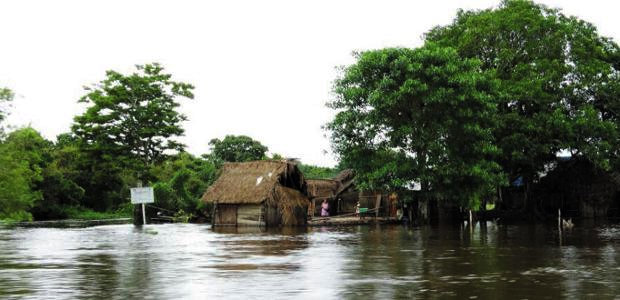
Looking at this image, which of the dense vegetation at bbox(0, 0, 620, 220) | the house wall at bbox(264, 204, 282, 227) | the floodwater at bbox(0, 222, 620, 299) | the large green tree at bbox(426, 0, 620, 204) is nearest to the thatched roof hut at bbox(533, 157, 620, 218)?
the dense vegetation at bbox(0, 0, 620, 220)

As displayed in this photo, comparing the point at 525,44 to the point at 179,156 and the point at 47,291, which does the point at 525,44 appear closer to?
the point at 47,291

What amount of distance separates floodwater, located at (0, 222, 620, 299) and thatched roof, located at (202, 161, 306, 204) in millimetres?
15351

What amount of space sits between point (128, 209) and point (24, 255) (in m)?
48.5

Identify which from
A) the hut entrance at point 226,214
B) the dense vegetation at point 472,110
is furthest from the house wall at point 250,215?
the dense vegetation at point 472,110

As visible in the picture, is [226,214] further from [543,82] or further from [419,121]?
[543,82]

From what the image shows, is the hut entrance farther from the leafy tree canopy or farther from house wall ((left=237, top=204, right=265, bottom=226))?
the leafy tree canopy

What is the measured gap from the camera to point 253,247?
21.1m

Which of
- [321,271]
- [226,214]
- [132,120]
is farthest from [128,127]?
[321,271]

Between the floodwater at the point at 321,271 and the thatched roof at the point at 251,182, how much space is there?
15351 mm

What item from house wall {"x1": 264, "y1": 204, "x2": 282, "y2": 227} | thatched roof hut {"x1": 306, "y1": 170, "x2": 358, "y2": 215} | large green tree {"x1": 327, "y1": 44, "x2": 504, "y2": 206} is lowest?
house wall {"x1": 264, "y1": 204, "x2": 282, "y2": 227}

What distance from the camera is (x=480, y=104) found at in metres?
32.5

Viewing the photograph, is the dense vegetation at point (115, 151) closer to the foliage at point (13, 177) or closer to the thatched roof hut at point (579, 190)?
the foliage at point (13, 177)

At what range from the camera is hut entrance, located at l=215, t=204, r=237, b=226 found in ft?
126

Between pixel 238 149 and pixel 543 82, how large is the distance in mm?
43418
